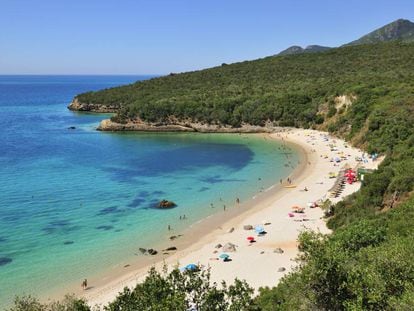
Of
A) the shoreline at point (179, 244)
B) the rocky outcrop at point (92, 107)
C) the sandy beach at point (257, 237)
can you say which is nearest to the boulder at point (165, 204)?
the shoreline at point (179, 244)

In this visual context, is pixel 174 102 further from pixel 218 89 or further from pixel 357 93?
pixel 357 93

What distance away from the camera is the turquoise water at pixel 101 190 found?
29.2m

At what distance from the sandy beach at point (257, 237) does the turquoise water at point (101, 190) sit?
2.03 metres

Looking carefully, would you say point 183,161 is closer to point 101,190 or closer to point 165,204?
point 101,190

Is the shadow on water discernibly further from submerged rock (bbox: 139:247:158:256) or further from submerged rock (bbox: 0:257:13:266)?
submerged rock (bbox: 0:257:13:266)

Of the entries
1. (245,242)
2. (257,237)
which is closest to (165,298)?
(245,242)

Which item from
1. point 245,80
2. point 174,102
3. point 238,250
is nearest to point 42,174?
point 238,250

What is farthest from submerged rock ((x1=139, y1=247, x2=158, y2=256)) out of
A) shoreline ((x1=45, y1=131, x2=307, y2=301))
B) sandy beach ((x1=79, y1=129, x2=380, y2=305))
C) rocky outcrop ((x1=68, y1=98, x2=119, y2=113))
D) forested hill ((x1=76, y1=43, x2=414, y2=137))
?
rocky outcrop ((x1=68, y1=98, x2=119, y2=113))

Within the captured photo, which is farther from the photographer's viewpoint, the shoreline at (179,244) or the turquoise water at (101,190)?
the turquoise water at (101,190)

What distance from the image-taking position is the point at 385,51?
118500mm

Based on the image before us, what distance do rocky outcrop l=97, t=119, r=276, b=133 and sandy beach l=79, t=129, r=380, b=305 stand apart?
115 feet

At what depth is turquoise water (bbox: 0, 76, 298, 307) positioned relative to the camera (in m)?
29.2

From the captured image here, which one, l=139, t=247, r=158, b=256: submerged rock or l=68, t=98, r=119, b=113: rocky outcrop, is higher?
l=68, t=98, r=119, b=113: rocky outcrop

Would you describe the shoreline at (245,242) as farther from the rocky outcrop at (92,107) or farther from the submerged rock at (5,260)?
the rocky outcrop at (92,107)
